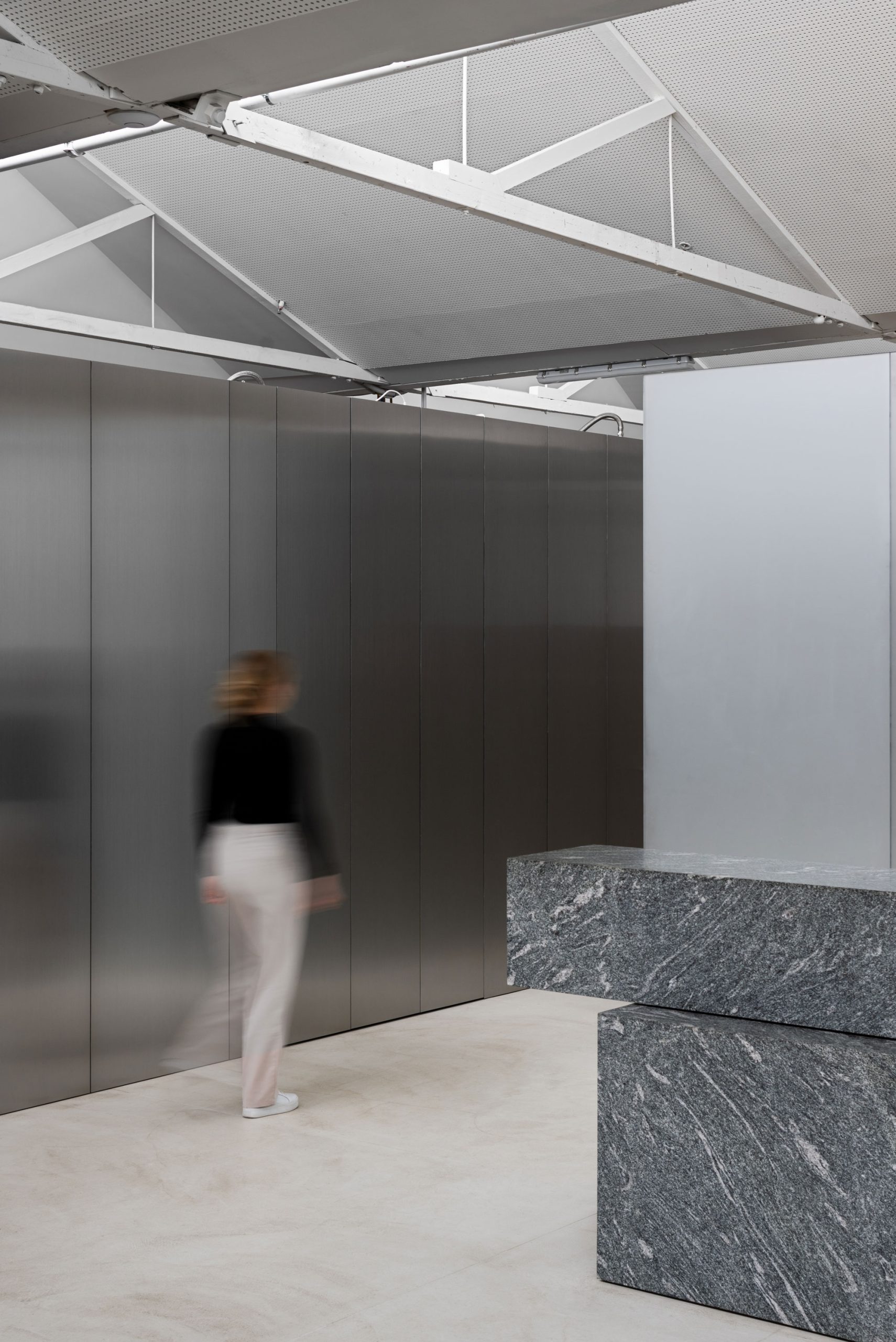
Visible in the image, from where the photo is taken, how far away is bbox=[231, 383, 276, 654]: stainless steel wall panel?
7.40 meters

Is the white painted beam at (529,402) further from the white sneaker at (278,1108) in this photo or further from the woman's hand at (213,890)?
the white sneaker at (278,1108)

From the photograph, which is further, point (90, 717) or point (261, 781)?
point (90, 717)

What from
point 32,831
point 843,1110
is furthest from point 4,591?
point 843,1110

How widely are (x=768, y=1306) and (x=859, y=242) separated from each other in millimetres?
6078

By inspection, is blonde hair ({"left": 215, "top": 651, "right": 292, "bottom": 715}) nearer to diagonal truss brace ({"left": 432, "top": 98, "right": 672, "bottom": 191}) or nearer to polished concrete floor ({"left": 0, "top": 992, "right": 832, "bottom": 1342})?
polished concrete floor ({"left": 0, "top": 992, "right": 832, "bottom": 1342})

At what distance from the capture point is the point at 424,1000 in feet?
27.8

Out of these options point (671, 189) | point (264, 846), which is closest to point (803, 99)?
point (671, 189)

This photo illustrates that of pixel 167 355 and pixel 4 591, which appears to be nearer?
pixel 4 591

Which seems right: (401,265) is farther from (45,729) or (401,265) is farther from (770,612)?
(45,729)

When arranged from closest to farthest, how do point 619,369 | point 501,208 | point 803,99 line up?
point 501,208 < point 803,99 < point 619,369

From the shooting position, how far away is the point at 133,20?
395cm

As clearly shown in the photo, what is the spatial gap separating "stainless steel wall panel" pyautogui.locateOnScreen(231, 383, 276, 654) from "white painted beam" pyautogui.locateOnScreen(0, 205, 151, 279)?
9.77 ft

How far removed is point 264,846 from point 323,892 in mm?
367

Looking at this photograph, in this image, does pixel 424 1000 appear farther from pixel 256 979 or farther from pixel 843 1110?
pixel 843 1110
